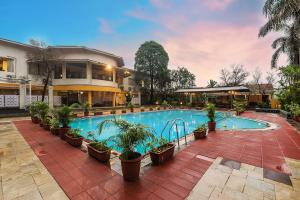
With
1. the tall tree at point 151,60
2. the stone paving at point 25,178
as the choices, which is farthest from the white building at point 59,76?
the stone paving at point 25,178

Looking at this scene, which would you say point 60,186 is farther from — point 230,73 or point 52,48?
point 230,73

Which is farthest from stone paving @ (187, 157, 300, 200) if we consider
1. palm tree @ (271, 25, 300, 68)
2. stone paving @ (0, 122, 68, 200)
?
palm tree @ (271, 25, 300, 68)

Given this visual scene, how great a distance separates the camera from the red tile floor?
288 cm

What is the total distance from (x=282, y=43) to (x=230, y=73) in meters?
22.9

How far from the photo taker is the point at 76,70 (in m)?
19.7

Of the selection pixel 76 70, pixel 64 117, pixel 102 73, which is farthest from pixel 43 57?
pixel 64 117

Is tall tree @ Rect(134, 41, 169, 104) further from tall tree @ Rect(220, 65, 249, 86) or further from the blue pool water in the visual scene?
tall tree @ Rect(220, 65, 249, 86)

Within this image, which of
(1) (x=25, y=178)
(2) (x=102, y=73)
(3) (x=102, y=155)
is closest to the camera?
(1) (x=25, y=178)

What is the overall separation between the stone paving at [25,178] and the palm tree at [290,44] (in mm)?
17357

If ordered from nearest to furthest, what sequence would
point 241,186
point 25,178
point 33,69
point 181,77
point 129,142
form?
point 241,186 < point 129,142 < point 25,178 < point 33,69 < point 181,77

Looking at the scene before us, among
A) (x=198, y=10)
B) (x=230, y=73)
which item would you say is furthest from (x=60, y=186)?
(x=230, y=73)

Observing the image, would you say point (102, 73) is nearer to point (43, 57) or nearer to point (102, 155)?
point (43, 57)

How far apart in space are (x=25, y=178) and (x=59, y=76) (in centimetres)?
1815

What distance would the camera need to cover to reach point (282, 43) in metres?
14.2
